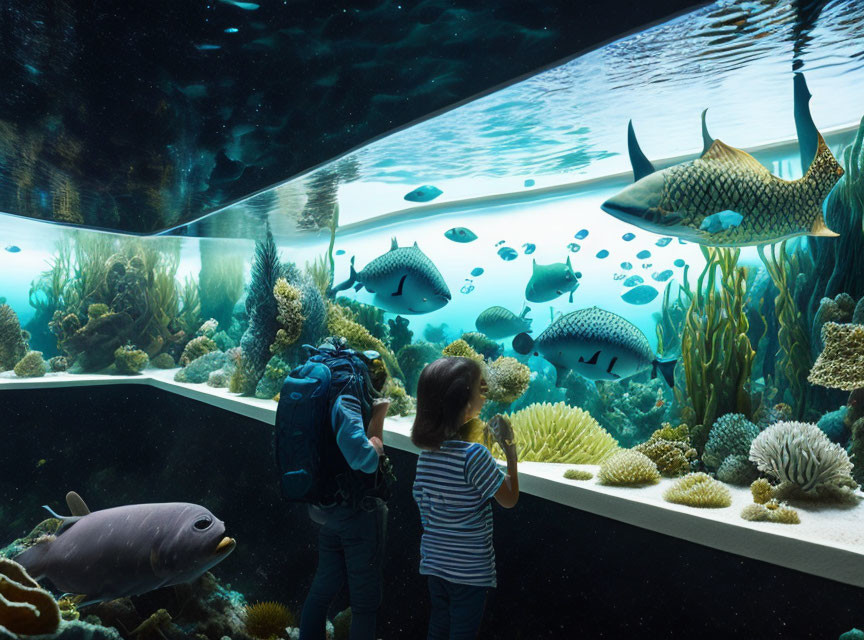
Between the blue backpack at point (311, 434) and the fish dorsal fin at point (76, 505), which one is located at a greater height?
the blue backpack at point (311, 434)

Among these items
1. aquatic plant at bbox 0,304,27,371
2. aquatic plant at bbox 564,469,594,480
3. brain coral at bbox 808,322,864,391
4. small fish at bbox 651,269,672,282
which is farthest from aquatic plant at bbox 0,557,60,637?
aquatic plant at bbox 0,304,27,371

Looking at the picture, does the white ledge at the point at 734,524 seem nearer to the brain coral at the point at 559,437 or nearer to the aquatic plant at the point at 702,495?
the aquatic plant at the point at 702,495

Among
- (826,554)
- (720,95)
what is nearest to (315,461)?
(826,554)

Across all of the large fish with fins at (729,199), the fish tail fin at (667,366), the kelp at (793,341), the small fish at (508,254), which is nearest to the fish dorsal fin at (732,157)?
the large fish with fins at (729,199)

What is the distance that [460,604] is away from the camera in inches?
99.5

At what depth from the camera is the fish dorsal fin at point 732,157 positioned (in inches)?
113

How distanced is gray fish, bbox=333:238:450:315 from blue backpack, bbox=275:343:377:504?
59.8 inches

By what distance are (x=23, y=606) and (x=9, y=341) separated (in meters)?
9.19

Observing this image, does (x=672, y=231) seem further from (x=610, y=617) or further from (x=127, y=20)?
(x=127, y=20)

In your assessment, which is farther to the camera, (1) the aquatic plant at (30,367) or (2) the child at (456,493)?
(1) the aquatic plant at (30,367)

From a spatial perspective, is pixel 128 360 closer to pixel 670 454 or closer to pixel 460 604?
pixel 460 604

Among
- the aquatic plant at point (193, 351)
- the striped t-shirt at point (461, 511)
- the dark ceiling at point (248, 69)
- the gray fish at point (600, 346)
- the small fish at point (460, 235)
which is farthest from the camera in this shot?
the aquatic plant at point (193, 351)

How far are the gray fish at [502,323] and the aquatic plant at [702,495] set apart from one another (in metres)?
3.73

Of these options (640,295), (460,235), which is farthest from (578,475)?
(640,295)
